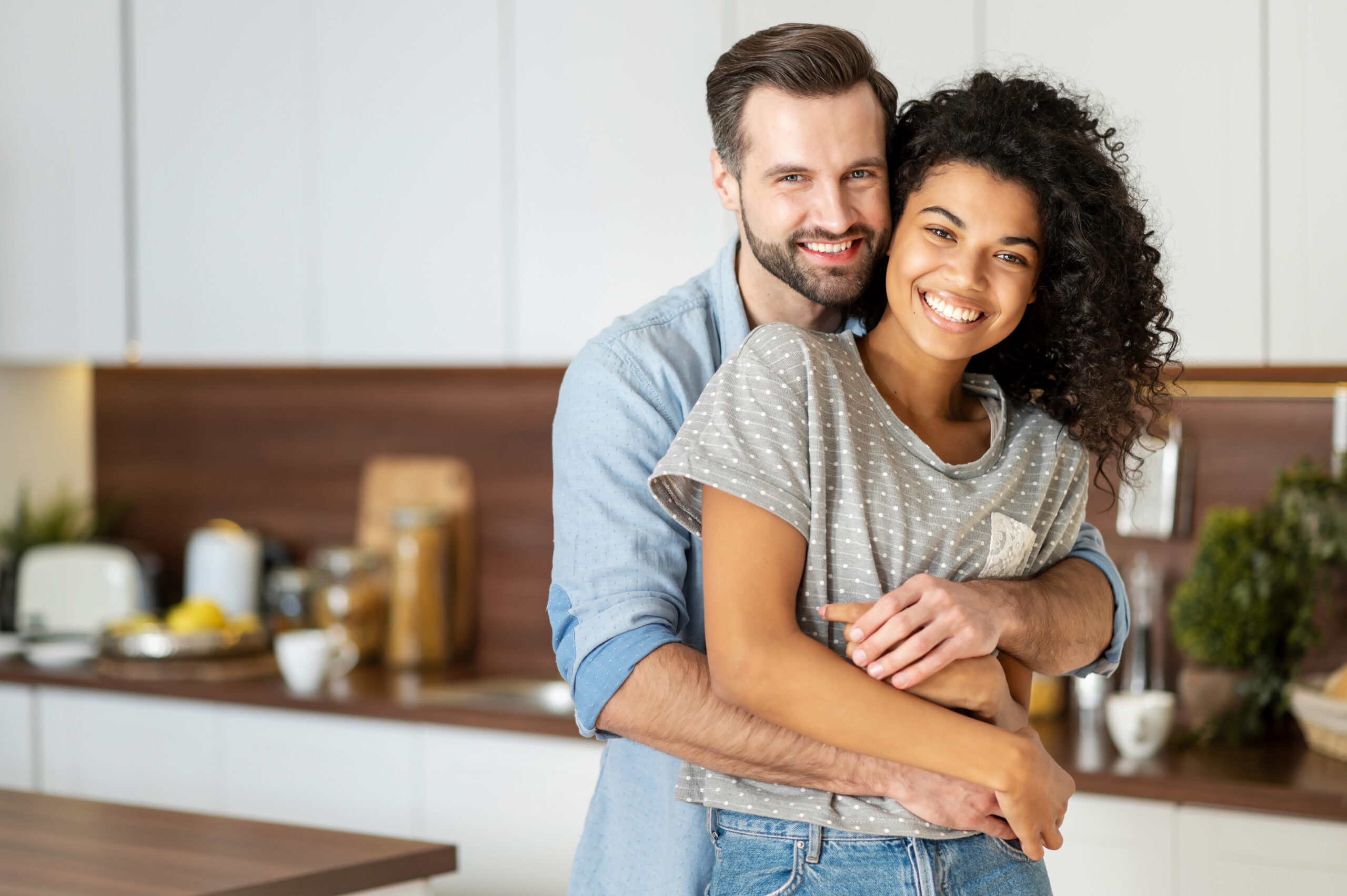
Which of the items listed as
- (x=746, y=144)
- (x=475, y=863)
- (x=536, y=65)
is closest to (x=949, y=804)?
(x=746, y=144)

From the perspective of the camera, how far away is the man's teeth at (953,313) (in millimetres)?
1305

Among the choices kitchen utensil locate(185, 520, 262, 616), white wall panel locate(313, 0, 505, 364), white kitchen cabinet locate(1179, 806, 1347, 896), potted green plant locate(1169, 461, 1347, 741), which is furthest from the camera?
kitchen utensil locate(185, 520, 262, 616)

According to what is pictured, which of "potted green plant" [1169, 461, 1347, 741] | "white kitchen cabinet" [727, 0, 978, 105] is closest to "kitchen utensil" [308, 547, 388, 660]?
"white kitchen cabinet" [727, 0, 978, 105]

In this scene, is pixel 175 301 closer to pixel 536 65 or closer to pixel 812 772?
pixel 536 65

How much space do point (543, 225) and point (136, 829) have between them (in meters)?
1.47

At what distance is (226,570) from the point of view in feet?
11.6

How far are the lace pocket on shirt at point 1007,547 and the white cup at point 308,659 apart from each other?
1984mm

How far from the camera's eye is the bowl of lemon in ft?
10.2

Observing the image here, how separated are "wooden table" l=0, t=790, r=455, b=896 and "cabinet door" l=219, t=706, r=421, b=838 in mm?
889

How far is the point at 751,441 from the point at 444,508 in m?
2.31

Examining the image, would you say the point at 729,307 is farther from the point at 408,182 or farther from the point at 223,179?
the point at 223,179

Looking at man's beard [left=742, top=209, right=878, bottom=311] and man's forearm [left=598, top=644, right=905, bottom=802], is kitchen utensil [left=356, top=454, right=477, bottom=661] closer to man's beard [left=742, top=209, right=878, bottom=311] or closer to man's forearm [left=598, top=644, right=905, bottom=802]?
man's beard [left=742, top=209, right=878, bottom=311]

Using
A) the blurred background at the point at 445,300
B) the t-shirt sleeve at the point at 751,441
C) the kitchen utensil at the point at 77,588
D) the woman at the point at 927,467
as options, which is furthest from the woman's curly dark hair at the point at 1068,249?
the kitchen utensil at the point at 77,588

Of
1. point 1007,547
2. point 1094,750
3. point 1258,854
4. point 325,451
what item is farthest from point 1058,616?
point 325,451
